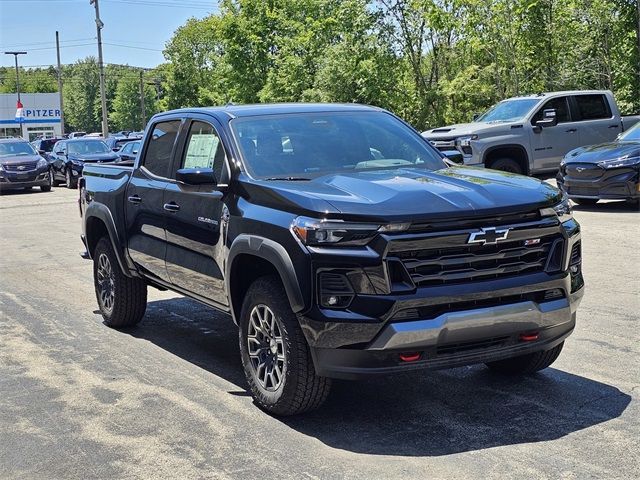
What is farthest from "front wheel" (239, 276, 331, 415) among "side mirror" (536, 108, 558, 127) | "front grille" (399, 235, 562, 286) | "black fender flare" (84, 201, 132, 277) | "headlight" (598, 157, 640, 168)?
"side mirror" (536, 108, 558, 127)

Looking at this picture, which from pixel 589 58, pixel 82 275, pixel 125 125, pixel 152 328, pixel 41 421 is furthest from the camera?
pixel 125 125

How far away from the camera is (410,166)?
6.02m

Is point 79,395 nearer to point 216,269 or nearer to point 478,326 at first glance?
point 216,269

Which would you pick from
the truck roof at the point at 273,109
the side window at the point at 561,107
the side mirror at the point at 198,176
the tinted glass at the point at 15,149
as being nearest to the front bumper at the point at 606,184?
the side window at the point at 561,107

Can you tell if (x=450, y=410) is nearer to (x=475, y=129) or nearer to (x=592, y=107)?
(x=475, y=129)

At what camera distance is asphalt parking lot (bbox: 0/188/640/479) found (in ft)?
14.5

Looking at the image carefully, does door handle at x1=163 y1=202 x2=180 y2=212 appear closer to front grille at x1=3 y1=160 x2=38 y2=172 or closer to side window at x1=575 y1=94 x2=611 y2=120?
side window at x1=575 y1=94 x2=611 y2=120

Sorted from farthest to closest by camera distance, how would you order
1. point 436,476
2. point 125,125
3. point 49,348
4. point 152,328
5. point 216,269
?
point 125,125 → point 152,328 → point 49,348 → point 216,269 → point 436,476

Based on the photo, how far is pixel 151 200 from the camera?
6.79 metres

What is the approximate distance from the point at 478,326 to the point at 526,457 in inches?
27.9

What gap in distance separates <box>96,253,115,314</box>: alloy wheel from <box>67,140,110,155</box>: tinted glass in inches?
868

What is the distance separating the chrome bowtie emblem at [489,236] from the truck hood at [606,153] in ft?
33.8

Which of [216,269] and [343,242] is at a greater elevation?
[343,242]

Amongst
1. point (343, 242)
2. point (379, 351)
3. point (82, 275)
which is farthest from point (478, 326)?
point (82, 275)
